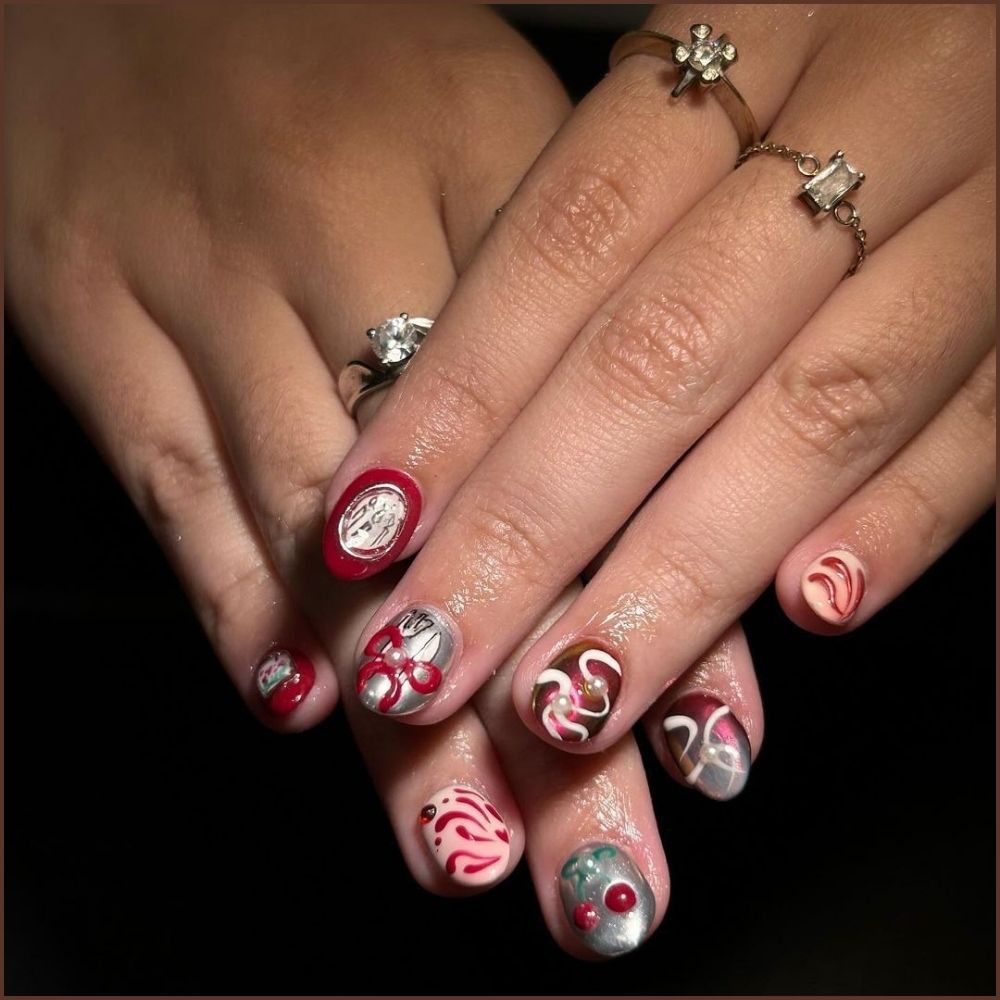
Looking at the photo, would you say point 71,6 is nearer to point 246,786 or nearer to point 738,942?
point 246,786

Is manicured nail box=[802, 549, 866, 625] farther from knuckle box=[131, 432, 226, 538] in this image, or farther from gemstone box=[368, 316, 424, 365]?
knuckle box=[131, 432, 226, 538]

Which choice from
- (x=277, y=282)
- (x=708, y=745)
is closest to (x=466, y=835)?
(x=708, y=745)

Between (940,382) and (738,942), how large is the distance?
25.1 inches

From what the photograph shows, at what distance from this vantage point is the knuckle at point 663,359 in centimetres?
76

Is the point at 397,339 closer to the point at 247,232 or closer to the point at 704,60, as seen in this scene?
the point at 247,232

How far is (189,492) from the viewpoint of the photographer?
986 millimetres

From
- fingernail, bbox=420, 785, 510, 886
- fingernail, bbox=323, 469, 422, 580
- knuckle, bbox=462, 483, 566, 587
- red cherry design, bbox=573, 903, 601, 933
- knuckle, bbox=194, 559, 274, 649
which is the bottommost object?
knuckle, bbox=194, 559, 274, 649

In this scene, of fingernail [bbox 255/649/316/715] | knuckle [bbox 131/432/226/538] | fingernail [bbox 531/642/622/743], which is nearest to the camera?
fingernail [bbox 531/642/622/743]

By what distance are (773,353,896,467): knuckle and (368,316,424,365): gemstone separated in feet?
1.07

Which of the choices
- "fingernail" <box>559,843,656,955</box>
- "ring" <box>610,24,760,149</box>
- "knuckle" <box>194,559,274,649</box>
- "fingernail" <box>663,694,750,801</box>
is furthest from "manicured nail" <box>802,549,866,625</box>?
"knuckle" <box>194,559,274,649</box>

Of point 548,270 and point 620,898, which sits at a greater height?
point 548,270

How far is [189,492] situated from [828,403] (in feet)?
2.09

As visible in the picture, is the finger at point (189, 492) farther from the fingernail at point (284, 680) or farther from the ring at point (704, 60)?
the ring at point (704, 60)

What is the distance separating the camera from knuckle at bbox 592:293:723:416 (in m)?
0.76
